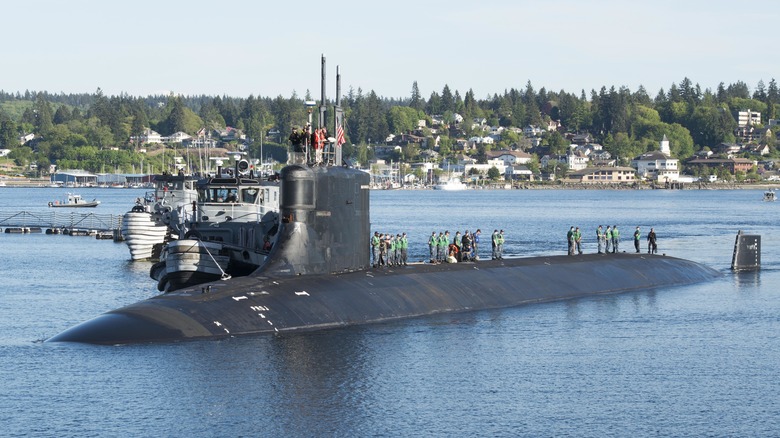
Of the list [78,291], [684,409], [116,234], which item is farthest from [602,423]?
[116,234]

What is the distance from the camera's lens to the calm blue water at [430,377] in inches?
887

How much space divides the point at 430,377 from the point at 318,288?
5789 mm

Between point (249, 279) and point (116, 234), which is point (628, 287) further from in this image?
point (116, 234)

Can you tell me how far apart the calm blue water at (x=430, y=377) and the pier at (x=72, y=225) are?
4144 centimetres

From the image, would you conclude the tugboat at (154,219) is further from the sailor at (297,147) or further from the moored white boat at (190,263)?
the sailor at (297,147)

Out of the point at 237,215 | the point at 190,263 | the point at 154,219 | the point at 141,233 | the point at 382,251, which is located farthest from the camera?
the point at 154,219

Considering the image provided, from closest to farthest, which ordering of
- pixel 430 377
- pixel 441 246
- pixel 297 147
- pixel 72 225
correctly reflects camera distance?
pixel 430 377 → pixel 297 147 → pixel 441 246 → pixel 72 225

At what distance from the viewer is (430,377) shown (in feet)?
87.9

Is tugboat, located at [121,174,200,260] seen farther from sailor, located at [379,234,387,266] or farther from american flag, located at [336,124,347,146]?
american flag, located at [336,124,347,146]

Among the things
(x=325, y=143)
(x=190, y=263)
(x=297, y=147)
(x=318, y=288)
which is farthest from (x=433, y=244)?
(x=318, y=288)

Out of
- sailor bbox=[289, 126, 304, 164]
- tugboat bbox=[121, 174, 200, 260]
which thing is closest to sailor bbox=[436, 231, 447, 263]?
sailor bbox=[289, 126, 304, 164]

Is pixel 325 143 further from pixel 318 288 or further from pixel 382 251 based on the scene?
pixel 382 251

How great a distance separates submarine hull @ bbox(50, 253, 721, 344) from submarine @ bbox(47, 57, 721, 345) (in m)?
0.03

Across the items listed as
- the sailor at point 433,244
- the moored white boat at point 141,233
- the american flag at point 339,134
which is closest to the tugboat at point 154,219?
the moored white boat at point 141,233
